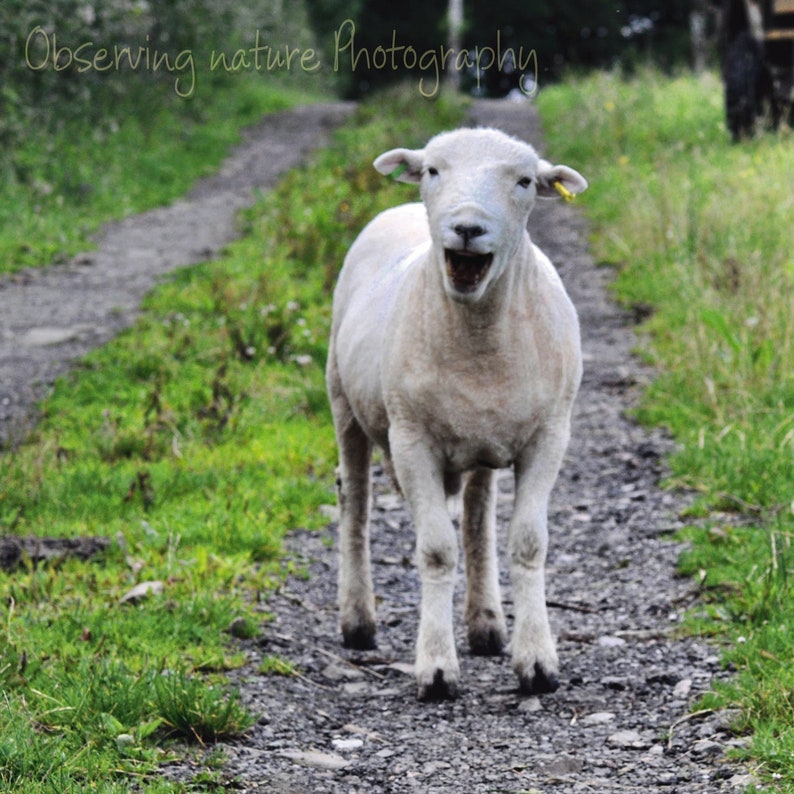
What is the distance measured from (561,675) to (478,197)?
172 cm

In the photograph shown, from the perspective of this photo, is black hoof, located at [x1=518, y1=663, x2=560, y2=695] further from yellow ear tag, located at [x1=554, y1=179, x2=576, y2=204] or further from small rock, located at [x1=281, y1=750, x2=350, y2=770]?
yellow ear tag, located at [x1=554, y1=179, x2=576, y2=204]

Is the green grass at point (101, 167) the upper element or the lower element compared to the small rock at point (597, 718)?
upper

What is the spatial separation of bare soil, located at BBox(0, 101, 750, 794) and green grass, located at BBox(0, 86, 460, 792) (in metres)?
0.17

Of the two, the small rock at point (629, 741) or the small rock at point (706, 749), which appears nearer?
the small rock at point (706, 749)

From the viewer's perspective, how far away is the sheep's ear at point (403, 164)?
14.9 feet

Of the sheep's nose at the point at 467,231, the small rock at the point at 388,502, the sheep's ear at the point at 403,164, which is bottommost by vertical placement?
the small rock at the point at 388,502

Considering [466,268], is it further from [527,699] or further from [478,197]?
[527,699]

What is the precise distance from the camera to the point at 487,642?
491 cm

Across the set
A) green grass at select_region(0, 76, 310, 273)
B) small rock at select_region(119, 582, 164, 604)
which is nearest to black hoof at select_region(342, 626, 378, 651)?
small rock at select_region(119, 582, 164, 604)

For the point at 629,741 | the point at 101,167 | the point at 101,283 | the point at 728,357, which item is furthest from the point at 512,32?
the point at 629,741

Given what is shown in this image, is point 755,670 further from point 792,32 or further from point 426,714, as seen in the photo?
point 792,32

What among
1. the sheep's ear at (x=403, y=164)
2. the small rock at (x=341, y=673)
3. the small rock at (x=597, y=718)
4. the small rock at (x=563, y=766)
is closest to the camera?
the small rock at (x=563, y=766)

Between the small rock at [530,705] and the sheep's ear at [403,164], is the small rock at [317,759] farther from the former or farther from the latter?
the sheep's ear at [403,164]

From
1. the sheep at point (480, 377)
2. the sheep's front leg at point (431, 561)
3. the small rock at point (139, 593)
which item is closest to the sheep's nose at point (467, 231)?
the sheep at point (480, 377)
